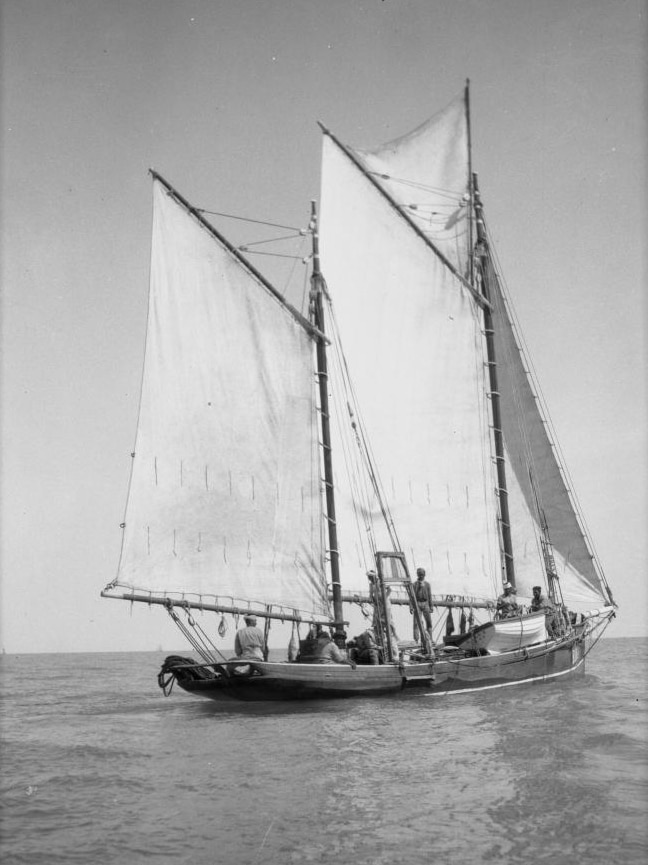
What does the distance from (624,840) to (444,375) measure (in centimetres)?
2515

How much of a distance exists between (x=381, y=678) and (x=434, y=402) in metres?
12.8

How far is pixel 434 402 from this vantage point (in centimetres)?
3256

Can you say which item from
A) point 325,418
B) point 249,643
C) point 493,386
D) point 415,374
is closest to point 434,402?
point 415,374

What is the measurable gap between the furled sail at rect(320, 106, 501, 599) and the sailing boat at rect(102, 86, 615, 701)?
0.25 feet

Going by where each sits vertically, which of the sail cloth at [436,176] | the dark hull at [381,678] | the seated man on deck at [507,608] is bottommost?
the dark hull at [381,678]

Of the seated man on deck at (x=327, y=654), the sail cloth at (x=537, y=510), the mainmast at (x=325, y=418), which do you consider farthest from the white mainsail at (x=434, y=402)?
the seated man on deck at (x=327, y=654)

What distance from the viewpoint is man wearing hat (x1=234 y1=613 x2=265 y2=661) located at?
22.1 m

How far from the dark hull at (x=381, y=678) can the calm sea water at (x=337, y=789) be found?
1.55 meters

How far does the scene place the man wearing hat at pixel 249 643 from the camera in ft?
72.6

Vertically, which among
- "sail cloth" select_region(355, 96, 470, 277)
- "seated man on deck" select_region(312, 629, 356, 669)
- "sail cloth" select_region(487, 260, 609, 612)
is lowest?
"seated man on deck" select_region(312, 629, 356, 669)

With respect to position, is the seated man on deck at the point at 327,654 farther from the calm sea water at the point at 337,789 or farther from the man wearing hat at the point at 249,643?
the calm sea water at the point at 337,789

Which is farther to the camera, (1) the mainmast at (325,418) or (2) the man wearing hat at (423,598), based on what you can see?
(2) the man wearing hat at (423,598)

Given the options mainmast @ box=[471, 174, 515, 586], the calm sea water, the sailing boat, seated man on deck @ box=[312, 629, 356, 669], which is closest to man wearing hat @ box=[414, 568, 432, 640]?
the sailing boat

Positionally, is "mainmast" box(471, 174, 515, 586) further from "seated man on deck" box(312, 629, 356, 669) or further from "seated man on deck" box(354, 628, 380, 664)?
"seated man on deck" box(312, 629, 356, 669)
